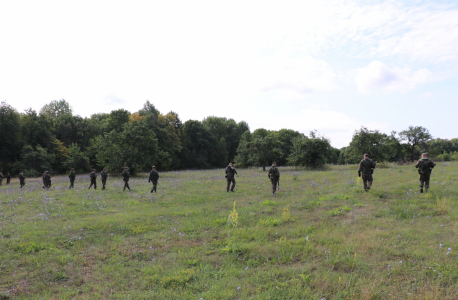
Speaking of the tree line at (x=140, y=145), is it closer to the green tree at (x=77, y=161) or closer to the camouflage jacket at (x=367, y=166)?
the green tree at (x=77, y=161)

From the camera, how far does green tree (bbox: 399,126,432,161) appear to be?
209 feet

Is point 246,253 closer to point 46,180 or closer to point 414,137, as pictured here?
point 46,180

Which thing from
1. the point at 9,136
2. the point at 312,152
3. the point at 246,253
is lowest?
the point at 246,253

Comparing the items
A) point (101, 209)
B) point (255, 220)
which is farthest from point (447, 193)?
point (101, 209)

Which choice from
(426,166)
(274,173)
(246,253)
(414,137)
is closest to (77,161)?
(274,173)

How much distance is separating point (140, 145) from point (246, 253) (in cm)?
4026

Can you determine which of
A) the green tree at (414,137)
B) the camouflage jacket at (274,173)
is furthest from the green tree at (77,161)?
the green tree at (414,137)

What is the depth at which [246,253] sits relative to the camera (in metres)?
7.53

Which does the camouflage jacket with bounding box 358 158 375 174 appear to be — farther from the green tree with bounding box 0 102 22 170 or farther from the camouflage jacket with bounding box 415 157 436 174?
the green tree with bounding box 0 102 22 170

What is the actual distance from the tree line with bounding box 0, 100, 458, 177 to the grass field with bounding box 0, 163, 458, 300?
30945mm

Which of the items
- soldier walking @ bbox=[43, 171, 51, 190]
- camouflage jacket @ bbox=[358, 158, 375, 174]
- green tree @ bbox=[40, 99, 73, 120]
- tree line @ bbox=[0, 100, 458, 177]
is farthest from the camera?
green tree @ bbox=[40, 99, 73, 120]

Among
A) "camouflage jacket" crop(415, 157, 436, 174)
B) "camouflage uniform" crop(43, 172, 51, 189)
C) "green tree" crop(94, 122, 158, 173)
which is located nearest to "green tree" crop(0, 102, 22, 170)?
"green tree" crop(94, 122, 158, 173)

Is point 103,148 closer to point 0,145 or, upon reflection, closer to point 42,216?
point 0,145

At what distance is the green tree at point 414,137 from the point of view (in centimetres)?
6375
